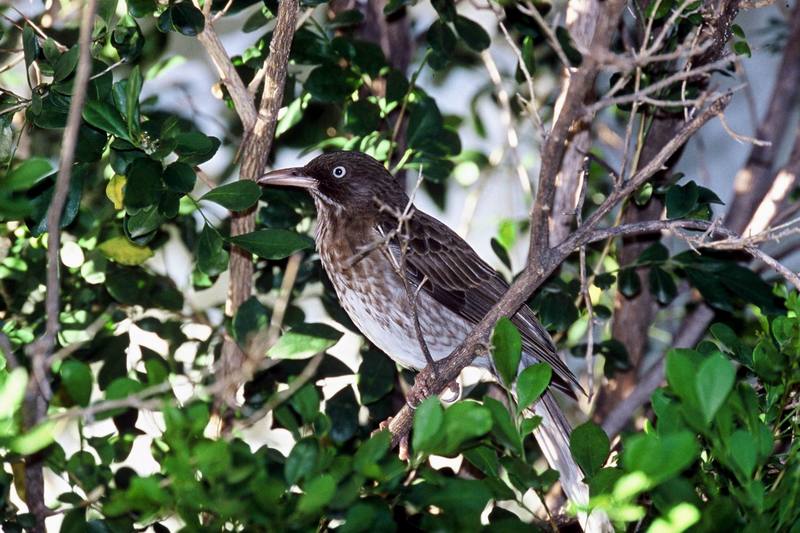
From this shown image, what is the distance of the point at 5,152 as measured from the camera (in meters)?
2.95

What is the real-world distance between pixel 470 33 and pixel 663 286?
3.83 ft

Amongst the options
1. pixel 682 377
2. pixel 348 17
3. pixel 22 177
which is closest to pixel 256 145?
pixel 348 17

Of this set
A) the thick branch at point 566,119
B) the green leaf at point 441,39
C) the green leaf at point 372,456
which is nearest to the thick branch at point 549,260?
the thick branch at point 566,119

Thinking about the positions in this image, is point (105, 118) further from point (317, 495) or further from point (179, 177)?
point (317, 495)

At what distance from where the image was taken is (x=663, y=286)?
148 inches

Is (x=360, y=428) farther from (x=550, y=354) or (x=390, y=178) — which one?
(x=390, y=178)

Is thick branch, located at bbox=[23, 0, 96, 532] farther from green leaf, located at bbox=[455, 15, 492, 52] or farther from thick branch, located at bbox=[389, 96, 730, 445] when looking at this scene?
green leaf, located at bbox=[455, 15, 492, 52]

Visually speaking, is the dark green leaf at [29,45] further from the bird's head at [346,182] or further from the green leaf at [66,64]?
the bird's head at [346,182]

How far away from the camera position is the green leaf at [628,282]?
3.77m

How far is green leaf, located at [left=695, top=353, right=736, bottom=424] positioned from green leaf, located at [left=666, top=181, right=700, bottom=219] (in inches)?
52.7

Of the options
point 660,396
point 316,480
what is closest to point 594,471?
point 660,396

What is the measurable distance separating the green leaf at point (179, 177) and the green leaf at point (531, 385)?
1.17 m

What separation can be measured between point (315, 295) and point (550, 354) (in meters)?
0.93

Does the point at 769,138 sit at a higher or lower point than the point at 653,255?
higher
